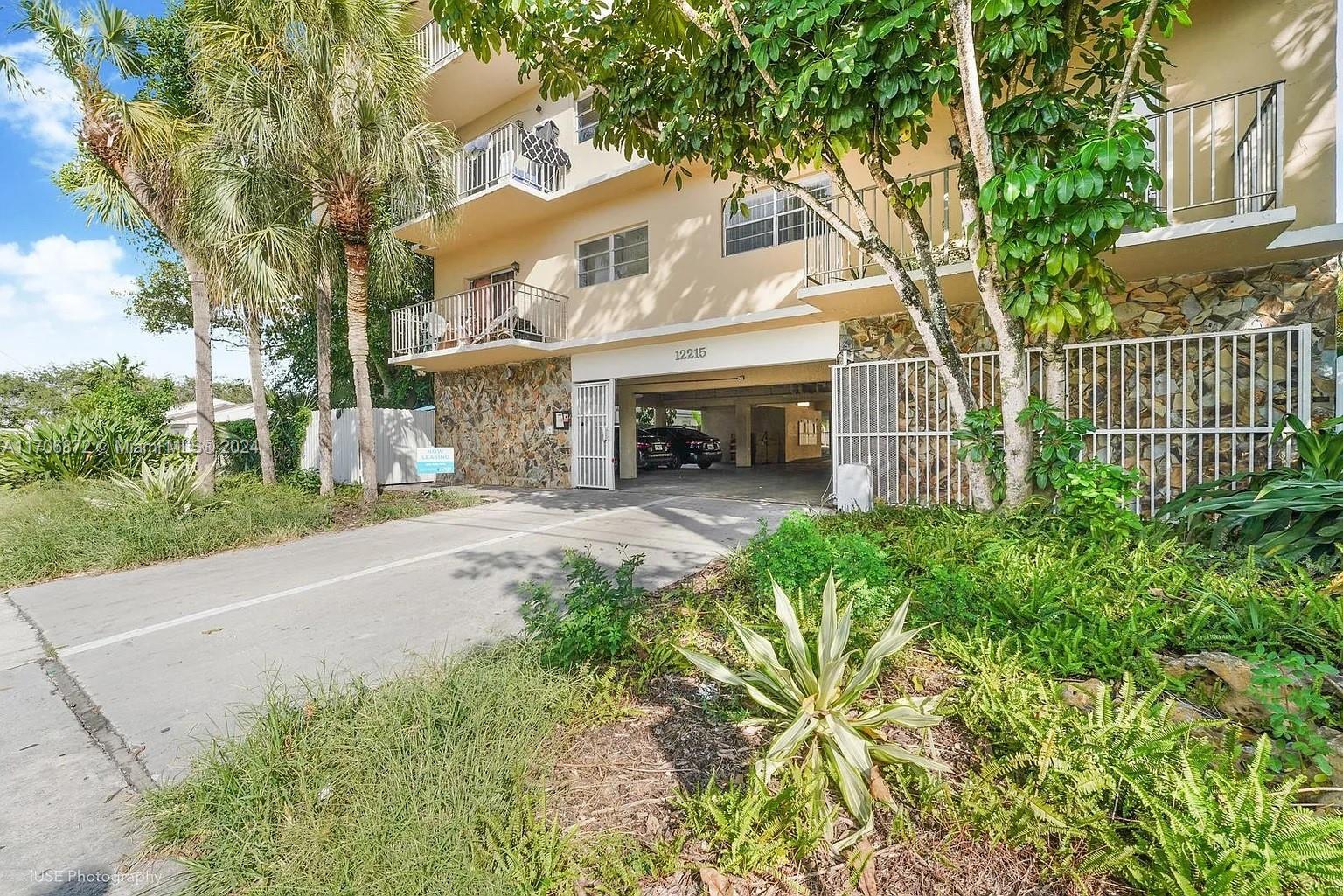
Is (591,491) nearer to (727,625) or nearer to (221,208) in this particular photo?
(221,208)

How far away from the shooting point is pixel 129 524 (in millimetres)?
7047

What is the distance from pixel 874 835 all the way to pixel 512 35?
6697 mm

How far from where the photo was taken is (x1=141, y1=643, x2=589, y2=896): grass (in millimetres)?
1773

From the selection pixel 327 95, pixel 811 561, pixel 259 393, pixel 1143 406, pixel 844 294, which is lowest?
pixel 811 561

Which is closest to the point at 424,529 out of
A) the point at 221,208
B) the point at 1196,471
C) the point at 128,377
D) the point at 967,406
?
the point at 221,208

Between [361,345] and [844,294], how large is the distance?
331 inches

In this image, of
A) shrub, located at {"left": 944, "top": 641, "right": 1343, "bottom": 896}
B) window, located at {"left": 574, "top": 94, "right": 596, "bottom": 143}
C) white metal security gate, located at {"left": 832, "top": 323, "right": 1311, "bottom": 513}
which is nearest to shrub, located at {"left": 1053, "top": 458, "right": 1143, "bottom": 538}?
white metal security gate, located at {"left": 832, "top": 323, "right": 1311, "bottom": 513}

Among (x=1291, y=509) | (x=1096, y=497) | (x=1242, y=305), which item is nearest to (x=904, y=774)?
(x=1096, y=497)

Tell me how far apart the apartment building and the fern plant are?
5.56 m

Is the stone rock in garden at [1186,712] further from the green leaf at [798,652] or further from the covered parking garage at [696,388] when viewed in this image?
the covered parking garage at [696,388]

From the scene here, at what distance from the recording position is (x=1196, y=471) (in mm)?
6133

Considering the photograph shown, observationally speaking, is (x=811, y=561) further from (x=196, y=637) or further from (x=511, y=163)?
(x=511, y=163)

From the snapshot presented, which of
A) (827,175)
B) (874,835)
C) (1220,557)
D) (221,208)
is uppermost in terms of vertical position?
(827,175)

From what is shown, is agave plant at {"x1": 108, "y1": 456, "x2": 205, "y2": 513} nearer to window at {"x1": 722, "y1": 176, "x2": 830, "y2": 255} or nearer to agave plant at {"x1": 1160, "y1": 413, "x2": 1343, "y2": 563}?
window at {"x1": 722, "y1": 176, "x2": 830, "y2": 255}
